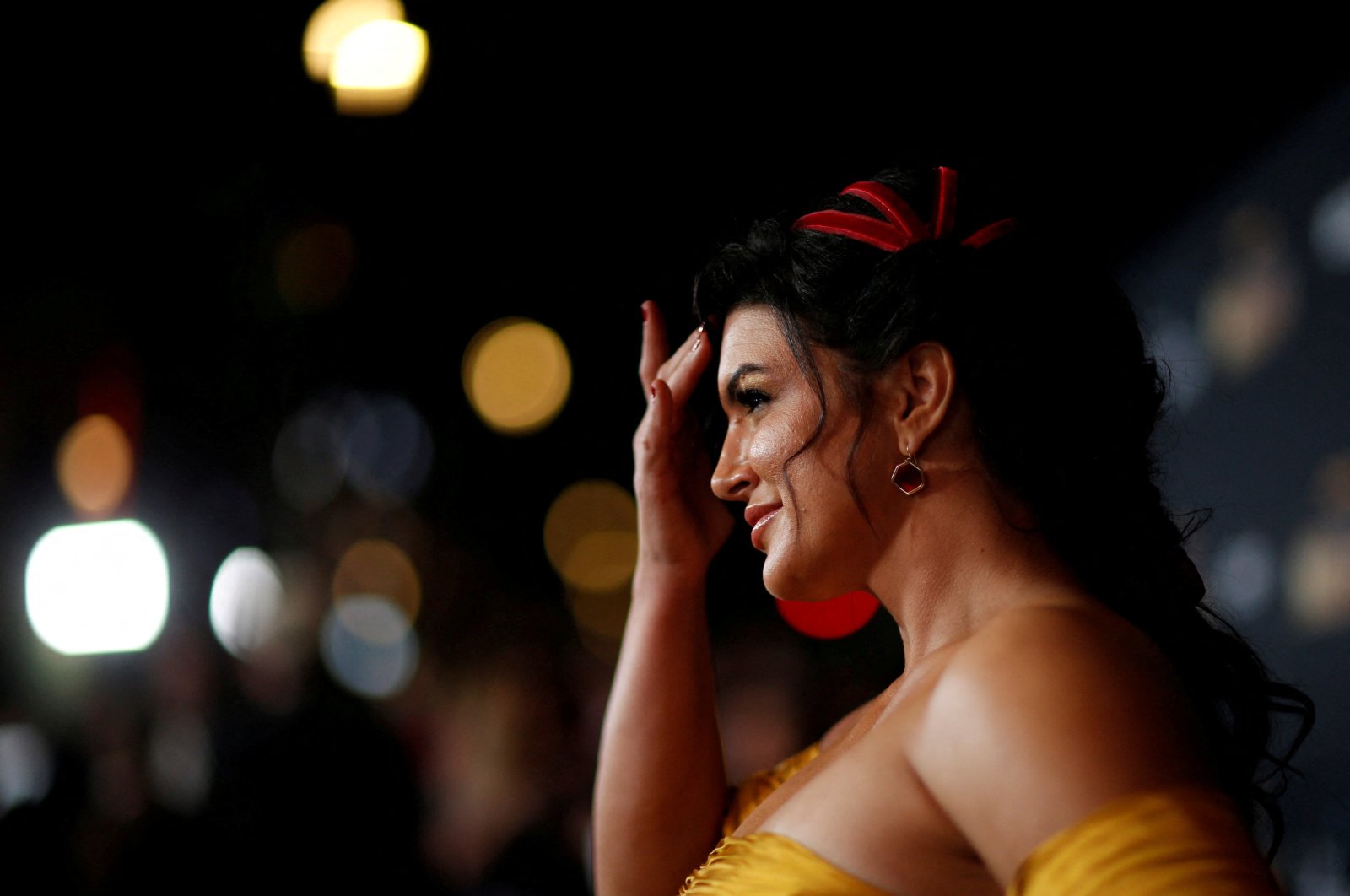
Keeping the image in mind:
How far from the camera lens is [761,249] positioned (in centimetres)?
140

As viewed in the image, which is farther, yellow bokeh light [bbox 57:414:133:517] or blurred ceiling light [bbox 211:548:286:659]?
yellow bokeh light [bbox 57:414:133:517]

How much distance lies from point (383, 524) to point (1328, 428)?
18.8 feet

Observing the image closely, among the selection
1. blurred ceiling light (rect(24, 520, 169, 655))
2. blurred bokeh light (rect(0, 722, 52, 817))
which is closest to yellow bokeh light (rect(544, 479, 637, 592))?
blurred ceiling light (rect(24, 520, 169, 655))

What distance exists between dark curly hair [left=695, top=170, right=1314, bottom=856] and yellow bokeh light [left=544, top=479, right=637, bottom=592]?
7799 millimetres

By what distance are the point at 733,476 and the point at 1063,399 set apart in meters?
0.38

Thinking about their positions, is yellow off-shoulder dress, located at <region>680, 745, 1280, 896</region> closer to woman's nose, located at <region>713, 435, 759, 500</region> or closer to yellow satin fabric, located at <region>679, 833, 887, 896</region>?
yellow satin fabric, located at <region>679, 833, 887, 896</region>

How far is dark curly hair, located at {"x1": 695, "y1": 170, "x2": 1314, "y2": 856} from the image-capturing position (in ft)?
3.83

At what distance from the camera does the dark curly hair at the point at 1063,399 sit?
3.83 ft

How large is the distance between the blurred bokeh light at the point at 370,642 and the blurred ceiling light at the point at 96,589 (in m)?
1.33

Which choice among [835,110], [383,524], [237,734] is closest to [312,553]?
[383,524]

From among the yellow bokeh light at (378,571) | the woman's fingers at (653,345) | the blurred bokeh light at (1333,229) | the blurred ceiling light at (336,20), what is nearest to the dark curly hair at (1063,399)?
the woman's fingers at (653,345)

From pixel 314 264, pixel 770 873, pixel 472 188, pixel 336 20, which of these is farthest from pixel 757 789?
pixel 314 264

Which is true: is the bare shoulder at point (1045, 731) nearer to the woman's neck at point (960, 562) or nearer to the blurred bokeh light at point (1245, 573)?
the woman's neck at point (960, 562)

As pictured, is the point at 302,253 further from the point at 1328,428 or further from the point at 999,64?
the point at 1328,428
